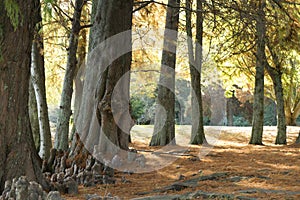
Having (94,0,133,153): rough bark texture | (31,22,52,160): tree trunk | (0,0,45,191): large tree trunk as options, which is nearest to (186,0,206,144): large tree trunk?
(94,0,133,153): rough bark texture

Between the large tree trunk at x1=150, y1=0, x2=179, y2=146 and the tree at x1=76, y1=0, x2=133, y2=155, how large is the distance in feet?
16.3

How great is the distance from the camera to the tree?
6957 millimetres

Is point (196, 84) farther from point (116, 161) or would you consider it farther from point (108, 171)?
point (108, 171)

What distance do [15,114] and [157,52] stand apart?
13.5m

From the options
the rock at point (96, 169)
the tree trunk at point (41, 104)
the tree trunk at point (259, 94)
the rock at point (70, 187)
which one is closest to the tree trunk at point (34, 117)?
the tree trunk at point (41, 104)

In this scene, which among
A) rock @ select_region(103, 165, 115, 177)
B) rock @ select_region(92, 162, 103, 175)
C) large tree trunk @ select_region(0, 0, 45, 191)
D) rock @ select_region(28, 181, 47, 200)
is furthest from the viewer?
rock @ select_region(103, 165, 115, 177)

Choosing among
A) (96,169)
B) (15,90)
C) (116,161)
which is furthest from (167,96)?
(15,90)

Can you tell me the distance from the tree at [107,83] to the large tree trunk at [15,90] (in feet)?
8.35

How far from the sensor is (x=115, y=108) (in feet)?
23.2

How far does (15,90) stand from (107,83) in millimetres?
2977

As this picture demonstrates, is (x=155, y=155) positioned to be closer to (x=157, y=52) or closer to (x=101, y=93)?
(x=101, y=93)

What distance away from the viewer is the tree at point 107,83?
6957 millimetres

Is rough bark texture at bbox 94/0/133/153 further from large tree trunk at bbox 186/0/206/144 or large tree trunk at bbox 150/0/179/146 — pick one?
large tree trunk at bbox 186/0/206/144

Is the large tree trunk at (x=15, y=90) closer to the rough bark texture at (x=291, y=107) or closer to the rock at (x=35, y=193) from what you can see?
the rock at (x=35, y=193)
